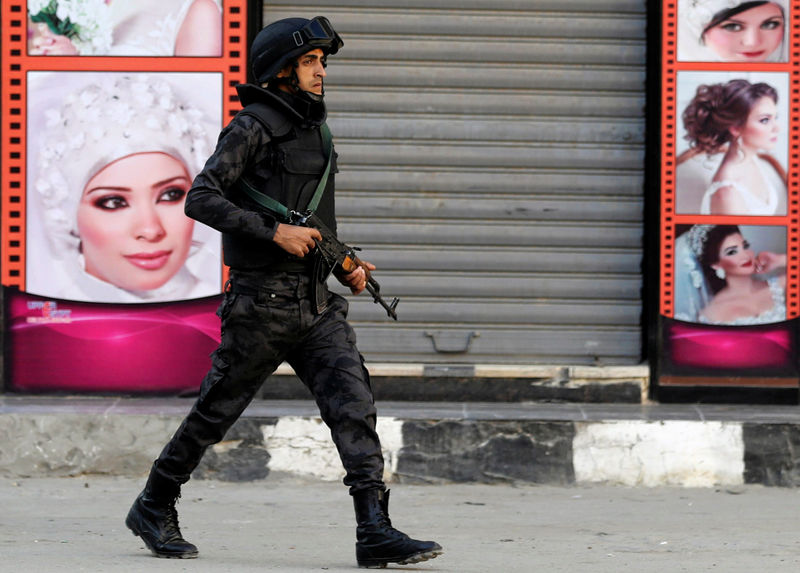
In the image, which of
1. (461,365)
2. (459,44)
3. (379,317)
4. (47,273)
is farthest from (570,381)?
(47,273)

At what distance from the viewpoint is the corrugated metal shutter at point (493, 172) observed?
Result: 792 cm

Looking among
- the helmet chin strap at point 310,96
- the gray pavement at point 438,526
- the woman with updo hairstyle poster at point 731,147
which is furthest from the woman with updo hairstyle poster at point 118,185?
the helmet chin strap at point 310,96

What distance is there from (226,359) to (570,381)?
122 inches

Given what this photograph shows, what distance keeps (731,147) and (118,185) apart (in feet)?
10.5

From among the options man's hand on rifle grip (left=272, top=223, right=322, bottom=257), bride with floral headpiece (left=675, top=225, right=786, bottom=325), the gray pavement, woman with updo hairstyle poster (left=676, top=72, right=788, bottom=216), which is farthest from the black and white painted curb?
man's hand on rifle grip (left=272, top=223, right=322, bottom=257)

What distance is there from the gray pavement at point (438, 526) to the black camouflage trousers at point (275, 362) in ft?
1.53

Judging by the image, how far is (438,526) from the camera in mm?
6277

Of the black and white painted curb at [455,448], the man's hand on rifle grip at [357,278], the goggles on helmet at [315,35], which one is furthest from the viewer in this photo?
the black and white painted curb at [455,448]

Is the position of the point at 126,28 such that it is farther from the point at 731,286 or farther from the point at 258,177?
the point at 731,286

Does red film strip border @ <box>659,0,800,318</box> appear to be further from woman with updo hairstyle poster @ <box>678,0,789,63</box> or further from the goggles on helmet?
the goggles on helmet

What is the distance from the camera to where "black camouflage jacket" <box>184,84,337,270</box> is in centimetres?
504

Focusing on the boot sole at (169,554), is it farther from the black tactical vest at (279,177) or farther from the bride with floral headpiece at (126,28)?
the bride with floral headpiece at (126,28)

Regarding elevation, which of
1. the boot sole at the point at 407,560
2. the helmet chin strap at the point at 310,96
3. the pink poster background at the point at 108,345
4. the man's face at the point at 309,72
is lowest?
the boot sole at the point at 407,560

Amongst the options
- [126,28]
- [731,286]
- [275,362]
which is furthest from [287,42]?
[731,286]
